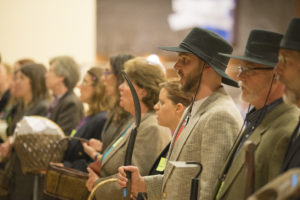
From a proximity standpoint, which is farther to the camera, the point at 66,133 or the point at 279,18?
the point at 279,18

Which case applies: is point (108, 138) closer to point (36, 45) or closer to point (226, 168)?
point (226, 168)

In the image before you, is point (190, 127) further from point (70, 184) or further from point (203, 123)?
point (70, 184)

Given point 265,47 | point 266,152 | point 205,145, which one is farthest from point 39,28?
point 266,152

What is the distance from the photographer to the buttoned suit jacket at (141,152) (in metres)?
3.09

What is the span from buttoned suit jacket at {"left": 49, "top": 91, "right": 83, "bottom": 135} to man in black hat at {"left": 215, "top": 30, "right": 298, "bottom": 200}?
2.74 meters

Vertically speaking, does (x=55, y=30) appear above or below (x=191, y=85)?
below

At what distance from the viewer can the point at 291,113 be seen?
2.06 metres

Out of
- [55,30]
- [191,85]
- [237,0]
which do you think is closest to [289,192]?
[191,85]

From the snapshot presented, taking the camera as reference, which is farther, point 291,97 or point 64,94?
point 64,94

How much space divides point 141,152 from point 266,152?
1233 mm

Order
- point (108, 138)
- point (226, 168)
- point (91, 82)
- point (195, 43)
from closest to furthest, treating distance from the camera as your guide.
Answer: point (226, 168), point (195, 43), point (108, 138), point (91, 82)

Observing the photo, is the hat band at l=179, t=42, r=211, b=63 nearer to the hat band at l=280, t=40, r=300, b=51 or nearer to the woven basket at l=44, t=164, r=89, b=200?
the hat band at l=280, t=40, r=300, b=51

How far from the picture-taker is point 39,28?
7633mm

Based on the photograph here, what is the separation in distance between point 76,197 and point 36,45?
183 inches
